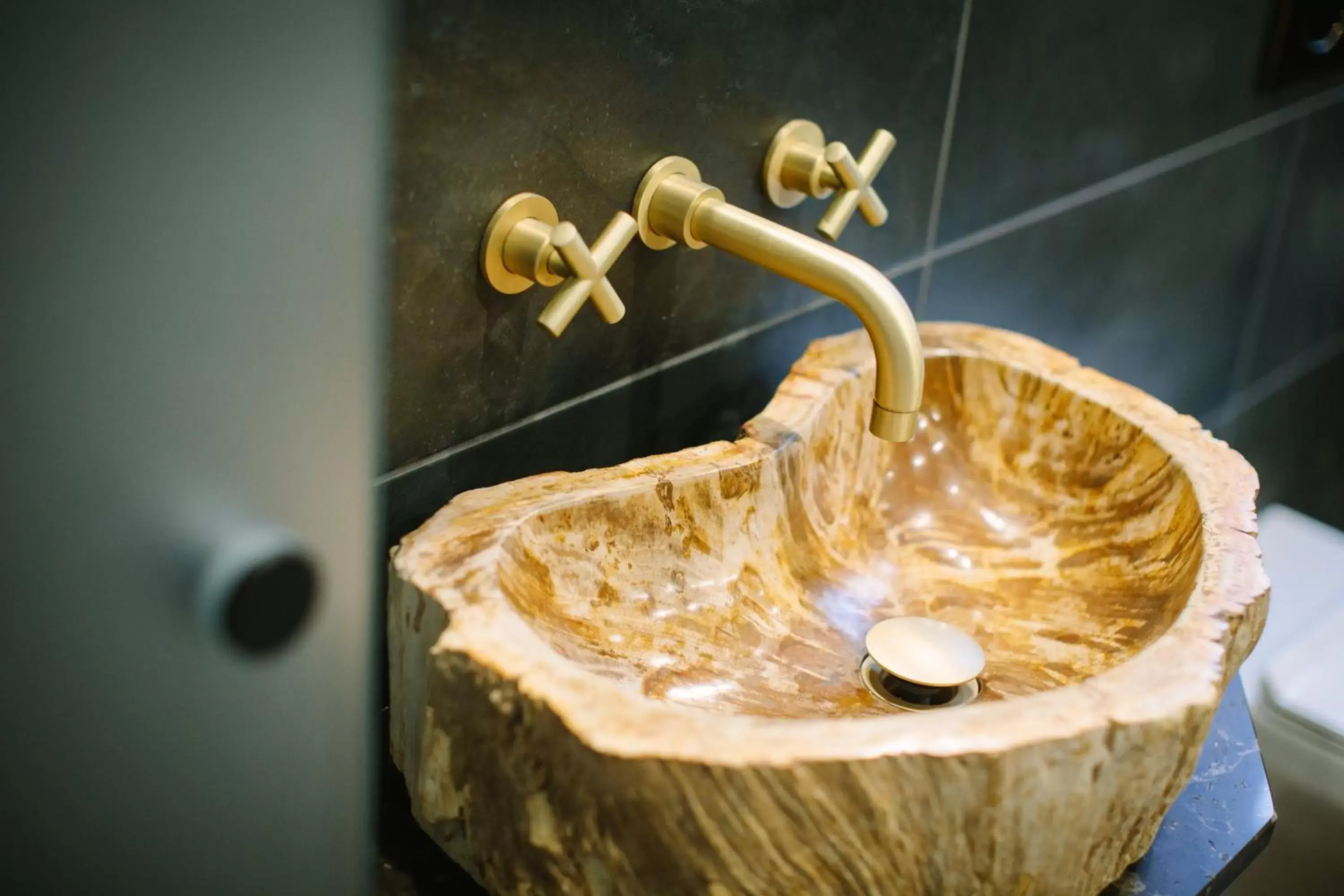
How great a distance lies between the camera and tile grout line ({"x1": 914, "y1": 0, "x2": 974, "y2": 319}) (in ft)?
3.38

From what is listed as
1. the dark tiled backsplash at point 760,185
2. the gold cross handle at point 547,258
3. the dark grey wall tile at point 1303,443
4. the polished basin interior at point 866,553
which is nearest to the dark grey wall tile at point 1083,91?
the dark tiled backsplash at point 760,185

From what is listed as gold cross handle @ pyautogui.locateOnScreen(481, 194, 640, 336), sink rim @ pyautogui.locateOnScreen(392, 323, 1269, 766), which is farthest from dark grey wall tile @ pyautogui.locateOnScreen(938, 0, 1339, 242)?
gold cross handle @ pyautogui.locateOnScreen(481, 194, 640, 336)

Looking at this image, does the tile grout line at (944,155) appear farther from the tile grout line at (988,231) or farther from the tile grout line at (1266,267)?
the tile grout line at (1266,267)

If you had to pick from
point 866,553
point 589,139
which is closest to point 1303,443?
point 866,553

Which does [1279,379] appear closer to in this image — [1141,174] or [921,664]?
[1141,174]

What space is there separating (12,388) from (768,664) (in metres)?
0.61

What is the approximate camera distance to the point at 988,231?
3.86 ft

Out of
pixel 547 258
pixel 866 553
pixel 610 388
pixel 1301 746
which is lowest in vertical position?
pixel 1301 746

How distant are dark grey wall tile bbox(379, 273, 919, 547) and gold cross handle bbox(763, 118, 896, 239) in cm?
13

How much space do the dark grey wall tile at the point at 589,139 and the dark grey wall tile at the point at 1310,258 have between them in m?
0.82

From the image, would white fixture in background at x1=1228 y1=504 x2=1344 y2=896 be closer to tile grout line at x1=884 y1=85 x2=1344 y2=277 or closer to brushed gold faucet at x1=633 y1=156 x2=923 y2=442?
tile grout line at x1=884 y1=85 x2=1344 y2=277

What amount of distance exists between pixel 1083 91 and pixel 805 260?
1.88ft

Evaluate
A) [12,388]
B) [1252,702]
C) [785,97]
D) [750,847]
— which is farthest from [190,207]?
[1252,702]

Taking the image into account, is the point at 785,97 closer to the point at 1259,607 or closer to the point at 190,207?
the point at 1259,607
